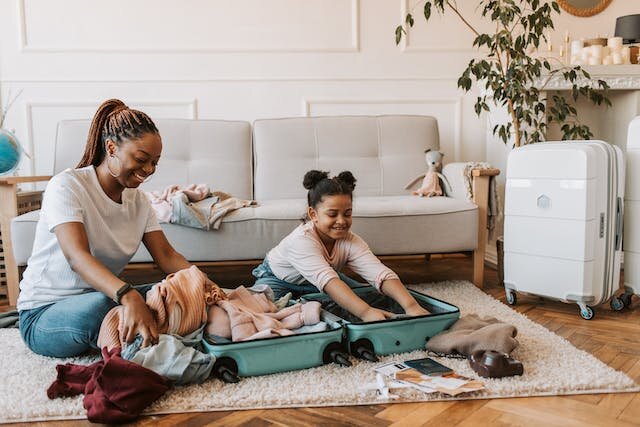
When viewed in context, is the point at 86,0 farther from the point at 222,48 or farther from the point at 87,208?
the point at 87,208

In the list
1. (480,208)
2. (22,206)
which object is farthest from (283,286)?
(22,206)

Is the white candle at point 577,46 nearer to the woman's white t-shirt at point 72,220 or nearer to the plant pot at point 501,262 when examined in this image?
the plant pot at point 501,262

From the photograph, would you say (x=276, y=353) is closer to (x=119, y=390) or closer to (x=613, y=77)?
(x=119, y=390)

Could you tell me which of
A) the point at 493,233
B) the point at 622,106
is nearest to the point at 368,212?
the point at 493,233

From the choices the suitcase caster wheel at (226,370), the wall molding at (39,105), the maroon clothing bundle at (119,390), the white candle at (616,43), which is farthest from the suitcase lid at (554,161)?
the wall molding at (39,105)

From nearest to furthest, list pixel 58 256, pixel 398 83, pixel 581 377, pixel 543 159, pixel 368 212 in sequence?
1. pixel 581 377
2. pixel 58 256
3. pixel 543 159
4. pixel 368 212
5. pixel 398 83

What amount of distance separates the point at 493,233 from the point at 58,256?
2.42m

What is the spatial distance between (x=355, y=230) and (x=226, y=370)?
3.65ft

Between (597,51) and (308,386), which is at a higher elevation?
(597,51)

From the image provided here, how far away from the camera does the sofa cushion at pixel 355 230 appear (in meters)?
2.46

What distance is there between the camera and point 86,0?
10.8ft

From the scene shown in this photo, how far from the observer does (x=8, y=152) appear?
9.09ft

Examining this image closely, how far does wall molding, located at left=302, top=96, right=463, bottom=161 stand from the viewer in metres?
3.51

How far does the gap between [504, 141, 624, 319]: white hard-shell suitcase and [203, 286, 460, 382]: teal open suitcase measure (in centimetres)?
63
